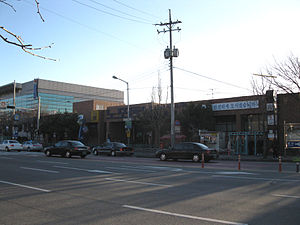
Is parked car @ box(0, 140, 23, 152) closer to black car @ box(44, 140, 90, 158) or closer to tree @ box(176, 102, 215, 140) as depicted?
black car @ box(44, 140, 90, 158)

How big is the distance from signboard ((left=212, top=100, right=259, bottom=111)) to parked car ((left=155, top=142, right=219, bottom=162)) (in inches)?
467

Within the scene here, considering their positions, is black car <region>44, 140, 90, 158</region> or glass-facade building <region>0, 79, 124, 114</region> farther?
glass-facade building <region>0, 79, 124, 114</region>

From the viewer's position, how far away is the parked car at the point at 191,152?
21.9 m

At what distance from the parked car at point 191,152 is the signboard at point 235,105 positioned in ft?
38.9

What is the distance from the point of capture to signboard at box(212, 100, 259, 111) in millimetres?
32134

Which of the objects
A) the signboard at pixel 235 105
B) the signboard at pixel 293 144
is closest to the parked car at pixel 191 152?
the signboard at pixel 293 144

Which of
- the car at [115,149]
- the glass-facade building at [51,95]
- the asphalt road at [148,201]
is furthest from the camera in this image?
the glass-facade building at [51,95]

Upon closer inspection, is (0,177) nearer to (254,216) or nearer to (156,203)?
(156,203)

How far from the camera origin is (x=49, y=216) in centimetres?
643

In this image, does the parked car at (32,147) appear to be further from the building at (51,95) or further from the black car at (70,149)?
the building at (51,95)

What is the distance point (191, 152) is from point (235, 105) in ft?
43.7

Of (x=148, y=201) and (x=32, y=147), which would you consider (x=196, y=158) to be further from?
(x=32, y=147)

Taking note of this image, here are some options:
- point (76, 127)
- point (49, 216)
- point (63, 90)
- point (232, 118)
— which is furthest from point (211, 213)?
point (63, 90)

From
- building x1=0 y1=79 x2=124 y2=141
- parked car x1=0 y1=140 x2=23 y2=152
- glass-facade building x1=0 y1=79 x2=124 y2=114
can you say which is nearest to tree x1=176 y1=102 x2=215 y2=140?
parked car x1=0 y1=140 x2=23 y2=152
